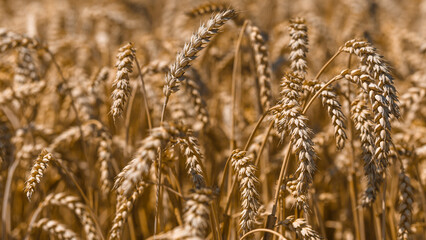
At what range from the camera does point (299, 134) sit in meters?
1.50

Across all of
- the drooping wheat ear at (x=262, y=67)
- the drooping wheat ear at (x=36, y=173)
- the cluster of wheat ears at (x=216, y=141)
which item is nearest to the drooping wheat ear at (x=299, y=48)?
the cluster of wheat ears at (x=216, y=141)

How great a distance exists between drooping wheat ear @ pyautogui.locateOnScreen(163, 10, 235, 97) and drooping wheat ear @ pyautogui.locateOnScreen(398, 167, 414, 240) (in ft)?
3.75

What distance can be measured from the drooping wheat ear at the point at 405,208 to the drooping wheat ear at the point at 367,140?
0.24m

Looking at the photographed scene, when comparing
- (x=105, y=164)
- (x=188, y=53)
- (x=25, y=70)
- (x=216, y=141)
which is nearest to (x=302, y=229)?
(x=188, y=53)

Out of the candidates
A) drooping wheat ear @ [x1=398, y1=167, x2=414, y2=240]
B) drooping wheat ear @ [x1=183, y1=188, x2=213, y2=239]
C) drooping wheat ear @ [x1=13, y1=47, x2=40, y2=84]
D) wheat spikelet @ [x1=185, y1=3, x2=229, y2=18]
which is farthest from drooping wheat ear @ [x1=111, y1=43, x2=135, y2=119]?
drooping wheat ear @ [x1=13, y1=47, x2=40, y2=84]

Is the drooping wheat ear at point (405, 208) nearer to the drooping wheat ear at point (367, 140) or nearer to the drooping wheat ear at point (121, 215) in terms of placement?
the drooping wheat ear at point (367, 140)

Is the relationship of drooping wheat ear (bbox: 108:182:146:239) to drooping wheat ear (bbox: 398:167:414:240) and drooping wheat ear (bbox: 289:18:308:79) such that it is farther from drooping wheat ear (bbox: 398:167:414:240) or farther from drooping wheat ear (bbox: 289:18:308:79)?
drooping wheat ear (bbox: 398:167:414:240)

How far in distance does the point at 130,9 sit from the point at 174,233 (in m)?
7.35

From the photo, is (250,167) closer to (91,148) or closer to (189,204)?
(189,204)

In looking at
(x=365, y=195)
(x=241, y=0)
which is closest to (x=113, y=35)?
(x=241, y=0)

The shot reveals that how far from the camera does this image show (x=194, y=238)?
124cm

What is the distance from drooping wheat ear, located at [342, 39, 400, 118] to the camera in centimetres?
158

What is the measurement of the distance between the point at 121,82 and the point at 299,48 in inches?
33.2

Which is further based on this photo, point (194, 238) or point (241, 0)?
point (241, 0)
